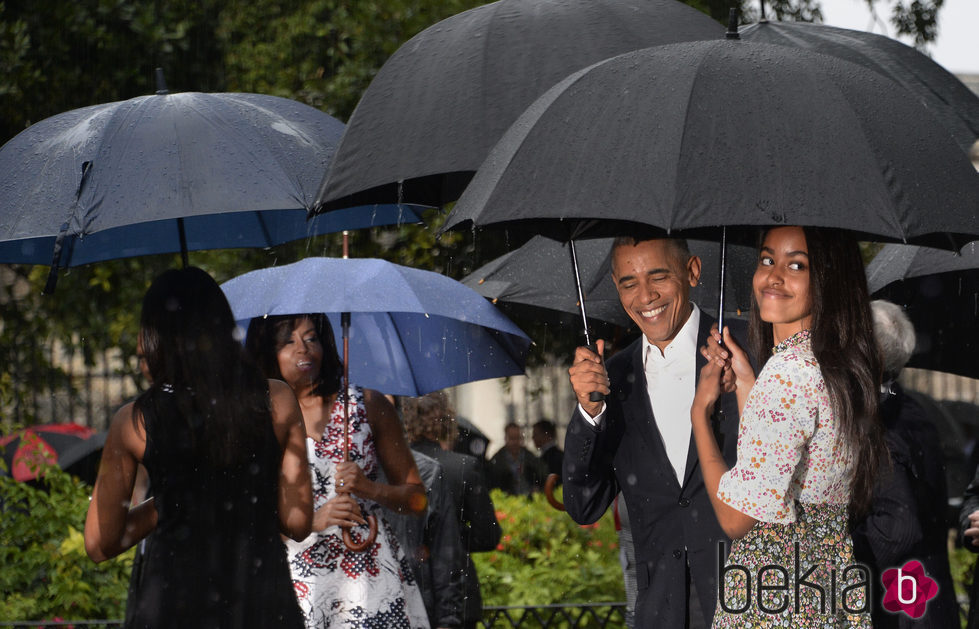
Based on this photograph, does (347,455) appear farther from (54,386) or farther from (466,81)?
(54,386)

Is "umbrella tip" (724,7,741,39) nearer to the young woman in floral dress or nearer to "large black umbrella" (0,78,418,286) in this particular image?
the young woman in floral dress

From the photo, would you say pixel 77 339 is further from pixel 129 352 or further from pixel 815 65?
pixel 815 65

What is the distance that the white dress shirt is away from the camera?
4004mm

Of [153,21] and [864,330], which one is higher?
[153,21]

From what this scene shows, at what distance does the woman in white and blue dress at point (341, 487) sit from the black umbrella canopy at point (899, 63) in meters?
2.02

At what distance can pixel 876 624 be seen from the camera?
4020 mm

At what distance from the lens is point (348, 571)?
4645 mm

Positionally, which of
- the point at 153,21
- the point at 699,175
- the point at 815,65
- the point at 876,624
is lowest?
the point at 876,624

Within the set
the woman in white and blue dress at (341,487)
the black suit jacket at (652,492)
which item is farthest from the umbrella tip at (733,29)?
the woman in white and blue dress at (341,487)

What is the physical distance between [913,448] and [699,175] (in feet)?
4.36

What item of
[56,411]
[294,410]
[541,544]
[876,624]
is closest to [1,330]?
[56,411]

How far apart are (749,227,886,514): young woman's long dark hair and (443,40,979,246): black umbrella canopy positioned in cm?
23

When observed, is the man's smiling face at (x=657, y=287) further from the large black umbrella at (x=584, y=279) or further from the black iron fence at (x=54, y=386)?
the black iron fence at (x=54, y=386)

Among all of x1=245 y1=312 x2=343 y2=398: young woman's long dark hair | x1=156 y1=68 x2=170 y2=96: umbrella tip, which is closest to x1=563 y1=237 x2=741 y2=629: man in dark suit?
x1=245 y1=312 x2=343 y2=398: young woman's long dark hair
